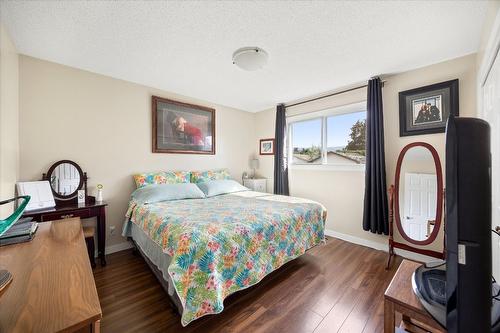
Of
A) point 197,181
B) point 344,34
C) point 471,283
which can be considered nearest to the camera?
point 471,283

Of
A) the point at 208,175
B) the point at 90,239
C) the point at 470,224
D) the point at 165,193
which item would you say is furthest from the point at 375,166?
the point at 90,239

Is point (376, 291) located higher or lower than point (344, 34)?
lower

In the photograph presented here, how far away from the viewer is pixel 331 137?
3.41m

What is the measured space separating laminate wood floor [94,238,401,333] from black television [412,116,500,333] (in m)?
1.12

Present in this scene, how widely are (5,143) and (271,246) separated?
7.97 ft

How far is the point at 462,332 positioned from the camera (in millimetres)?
648

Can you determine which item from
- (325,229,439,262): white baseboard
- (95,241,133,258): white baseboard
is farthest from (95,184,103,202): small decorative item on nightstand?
(325,229,439,262): white baseboard

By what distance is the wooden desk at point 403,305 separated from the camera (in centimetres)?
82

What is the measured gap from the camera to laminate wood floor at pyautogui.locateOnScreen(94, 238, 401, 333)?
1.52 m

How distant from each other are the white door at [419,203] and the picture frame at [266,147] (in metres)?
2.31

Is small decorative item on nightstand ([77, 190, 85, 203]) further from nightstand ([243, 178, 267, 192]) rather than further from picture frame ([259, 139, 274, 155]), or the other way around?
picture frame ([259, 139, 274, 155])

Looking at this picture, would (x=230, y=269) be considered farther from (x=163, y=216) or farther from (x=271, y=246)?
(x=163, y=216)

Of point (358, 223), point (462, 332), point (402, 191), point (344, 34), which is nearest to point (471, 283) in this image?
point (462, 332)

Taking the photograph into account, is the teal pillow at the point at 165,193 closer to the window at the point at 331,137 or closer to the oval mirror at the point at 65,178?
the oval mirror at the point at 65,178
